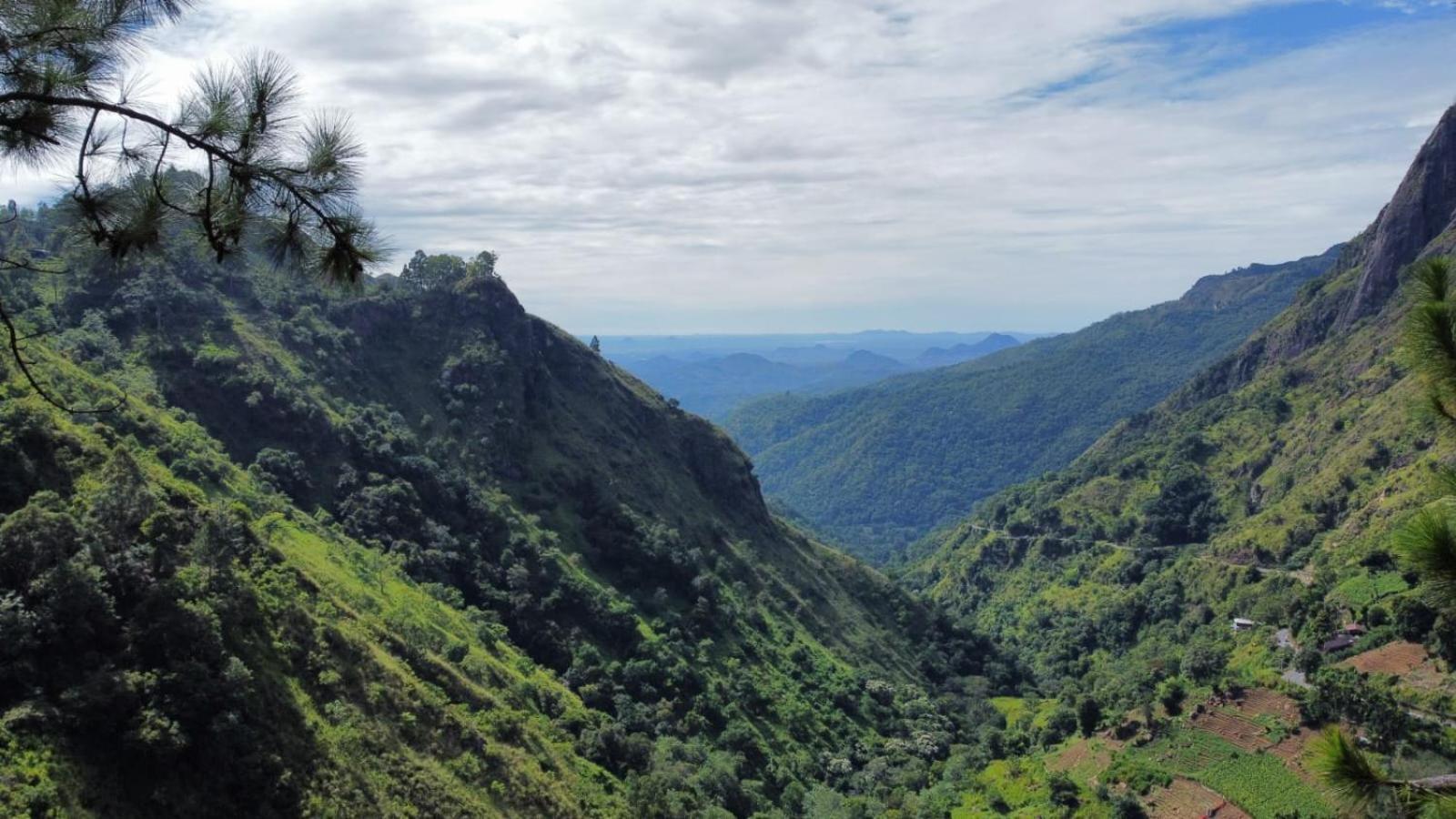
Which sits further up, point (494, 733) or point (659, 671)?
point (494, 733)

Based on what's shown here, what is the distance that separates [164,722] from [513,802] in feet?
49.7

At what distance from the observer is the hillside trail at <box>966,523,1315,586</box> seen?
77.7 metres

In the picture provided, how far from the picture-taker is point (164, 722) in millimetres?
24047

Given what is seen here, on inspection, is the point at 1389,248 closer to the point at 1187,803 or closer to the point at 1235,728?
the point at 1235,728

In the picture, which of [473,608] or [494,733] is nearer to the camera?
[494,733]

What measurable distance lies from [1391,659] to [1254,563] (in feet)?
120

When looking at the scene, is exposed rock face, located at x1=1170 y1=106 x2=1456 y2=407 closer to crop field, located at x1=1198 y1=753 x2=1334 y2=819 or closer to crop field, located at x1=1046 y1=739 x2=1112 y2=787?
crop field, located at x1=1046 y1=739 x2=1112 y2=787

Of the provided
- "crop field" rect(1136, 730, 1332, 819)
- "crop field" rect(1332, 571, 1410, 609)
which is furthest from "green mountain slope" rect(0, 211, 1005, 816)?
"crop field" rect(1332, 571, 1410, 609)

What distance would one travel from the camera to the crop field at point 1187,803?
1548 inches

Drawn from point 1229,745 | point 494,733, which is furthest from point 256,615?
point 1229,745

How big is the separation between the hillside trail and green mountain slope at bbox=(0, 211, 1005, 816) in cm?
2634

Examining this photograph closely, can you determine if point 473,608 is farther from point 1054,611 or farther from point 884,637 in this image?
point 1054,611

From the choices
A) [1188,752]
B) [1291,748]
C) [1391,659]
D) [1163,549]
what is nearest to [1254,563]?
[1163,549]

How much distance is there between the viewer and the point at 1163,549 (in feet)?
336
